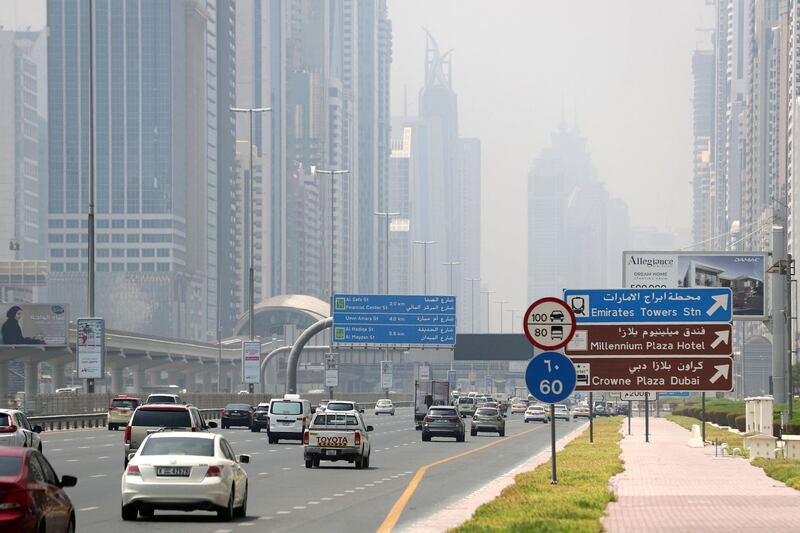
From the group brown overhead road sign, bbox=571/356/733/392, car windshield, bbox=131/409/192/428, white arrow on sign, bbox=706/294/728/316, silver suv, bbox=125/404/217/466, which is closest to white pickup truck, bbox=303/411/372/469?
silver suv, bbox=125/404/217/466

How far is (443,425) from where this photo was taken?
6444 centimetres

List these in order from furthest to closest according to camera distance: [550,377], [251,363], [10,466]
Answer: [251,363], [550,377], [10,466]

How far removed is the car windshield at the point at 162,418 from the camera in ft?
125

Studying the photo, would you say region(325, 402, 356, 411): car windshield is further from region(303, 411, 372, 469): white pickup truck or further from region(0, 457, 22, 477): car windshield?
region(0, 457, 22, 477): car windshield

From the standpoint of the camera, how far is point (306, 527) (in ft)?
72.3

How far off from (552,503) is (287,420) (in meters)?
36.1

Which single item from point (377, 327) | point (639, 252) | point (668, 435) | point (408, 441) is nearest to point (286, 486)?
point (408, 441)

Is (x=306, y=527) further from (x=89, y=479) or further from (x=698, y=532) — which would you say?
(x=89, y=479)

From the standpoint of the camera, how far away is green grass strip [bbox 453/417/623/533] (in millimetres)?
19766

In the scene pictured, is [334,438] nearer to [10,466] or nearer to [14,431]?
[14,431]

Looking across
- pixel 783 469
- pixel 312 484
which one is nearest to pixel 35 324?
pixel 312 484

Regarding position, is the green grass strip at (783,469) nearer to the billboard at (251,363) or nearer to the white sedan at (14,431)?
the white sedan at (14,431)

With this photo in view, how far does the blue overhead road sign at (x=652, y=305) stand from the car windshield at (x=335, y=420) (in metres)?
6.05

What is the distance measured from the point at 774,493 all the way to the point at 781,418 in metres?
31.8
